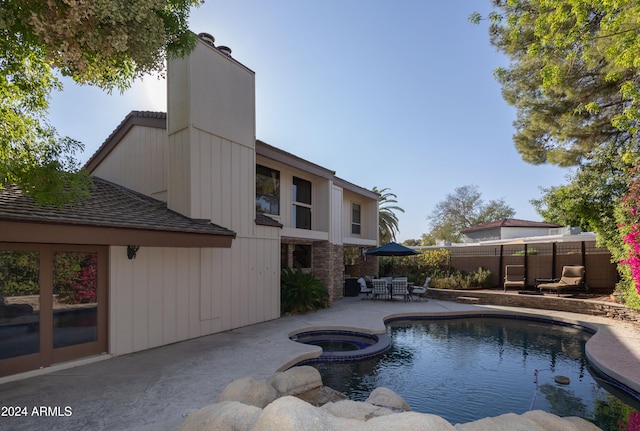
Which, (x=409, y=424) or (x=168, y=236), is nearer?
(x=409, y=424)

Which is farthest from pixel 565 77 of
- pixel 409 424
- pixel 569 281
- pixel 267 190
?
pixel 409 424

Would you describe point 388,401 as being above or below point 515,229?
below

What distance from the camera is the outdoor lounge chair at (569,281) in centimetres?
1303

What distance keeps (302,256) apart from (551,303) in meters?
9.79

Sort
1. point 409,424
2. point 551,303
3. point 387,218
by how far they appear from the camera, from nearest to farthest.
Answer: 1. point 409,424
2. point 551,303
3. point 387,218

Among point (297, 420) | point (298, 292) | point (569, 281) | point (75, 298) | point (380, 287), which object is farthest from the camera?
point (380, 287)

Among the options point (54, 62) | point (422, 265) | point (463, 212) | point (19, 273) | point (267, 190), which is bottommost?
point (422, 265)

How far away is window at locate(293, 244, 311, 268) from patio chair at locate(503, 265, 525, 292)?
9.17 m

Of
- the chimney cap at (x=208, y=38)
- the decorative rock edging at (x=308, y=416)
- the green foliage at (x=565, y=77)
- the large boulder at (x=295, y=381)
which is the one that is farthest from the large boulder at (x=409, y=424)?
the chimney cap at (x=208, y=38)

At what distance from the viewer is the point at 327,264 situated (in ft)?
43.8

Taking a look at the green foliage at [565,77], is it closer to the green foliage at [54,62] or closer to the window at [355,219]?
the window at [355,219]

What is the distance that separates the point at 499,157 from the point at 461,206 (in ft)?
85.3

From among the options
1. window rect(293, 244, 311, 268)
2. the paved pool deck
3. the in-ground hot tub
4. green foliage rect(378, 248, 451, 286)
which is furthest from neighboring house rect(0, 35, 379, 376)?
green foliage rect(378, 248, 451, 286)

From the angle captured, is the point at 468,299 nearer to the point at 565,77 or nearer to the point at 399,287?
the point at 399,287
